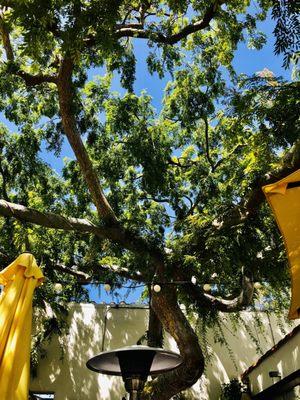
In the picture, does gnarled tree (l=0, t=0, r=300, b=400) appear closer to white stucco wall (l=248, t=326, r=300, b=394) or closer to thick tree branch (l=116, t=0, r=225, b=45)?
thick tree branch (l=116, t=0, r=225, b=45)

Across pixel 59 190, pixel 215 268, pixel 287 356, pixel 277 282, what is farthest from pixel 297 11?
pixel 59 190

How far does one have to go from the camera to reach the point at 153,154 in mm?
8164

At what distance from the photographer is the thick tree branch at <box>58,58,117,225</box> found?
6.04 m

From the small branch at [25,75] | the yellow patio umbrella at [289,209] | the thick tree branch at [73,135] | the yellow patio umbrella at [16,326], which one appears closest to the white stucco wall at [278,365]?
the thick tree branch at [73,135]

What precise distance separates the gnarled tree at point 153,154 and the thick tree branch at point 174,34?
23 millimetres

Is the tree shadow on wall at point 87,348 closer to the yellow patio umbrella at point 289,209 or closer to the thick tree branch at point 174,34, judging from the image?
the thick tree branch at point 174,34

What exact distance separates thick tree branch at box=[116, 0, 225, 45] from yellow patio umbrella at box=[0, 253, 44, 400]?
4.00 meters

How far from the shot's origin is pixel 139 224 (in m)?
6.81

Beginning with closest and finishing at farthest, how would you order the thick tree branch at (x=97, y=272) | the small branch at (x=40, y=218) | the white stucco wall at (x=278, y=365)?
1. the small branch at (x=40, y=218)
2. the white stucco wall at (x=278, y=365)
3. the thick tree branch at (x=97, y=272)

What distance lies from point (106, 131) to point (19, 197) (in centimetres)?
250

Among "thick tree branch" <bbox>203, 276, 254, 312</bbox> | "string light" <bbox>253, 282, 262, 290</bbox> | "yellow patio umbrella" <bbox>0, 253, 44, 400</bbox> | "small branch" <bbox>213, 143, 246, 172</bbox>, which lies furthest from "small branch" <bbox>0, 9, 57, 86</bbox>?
"string light" <bbox>253, 282, 262, 290</bbox>

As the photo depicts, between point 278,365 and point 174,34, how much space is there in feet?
19.2

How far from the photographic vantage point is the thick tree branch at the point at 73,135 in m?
6.04

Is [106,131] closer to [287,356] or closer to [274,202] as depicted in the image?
[287,356]
